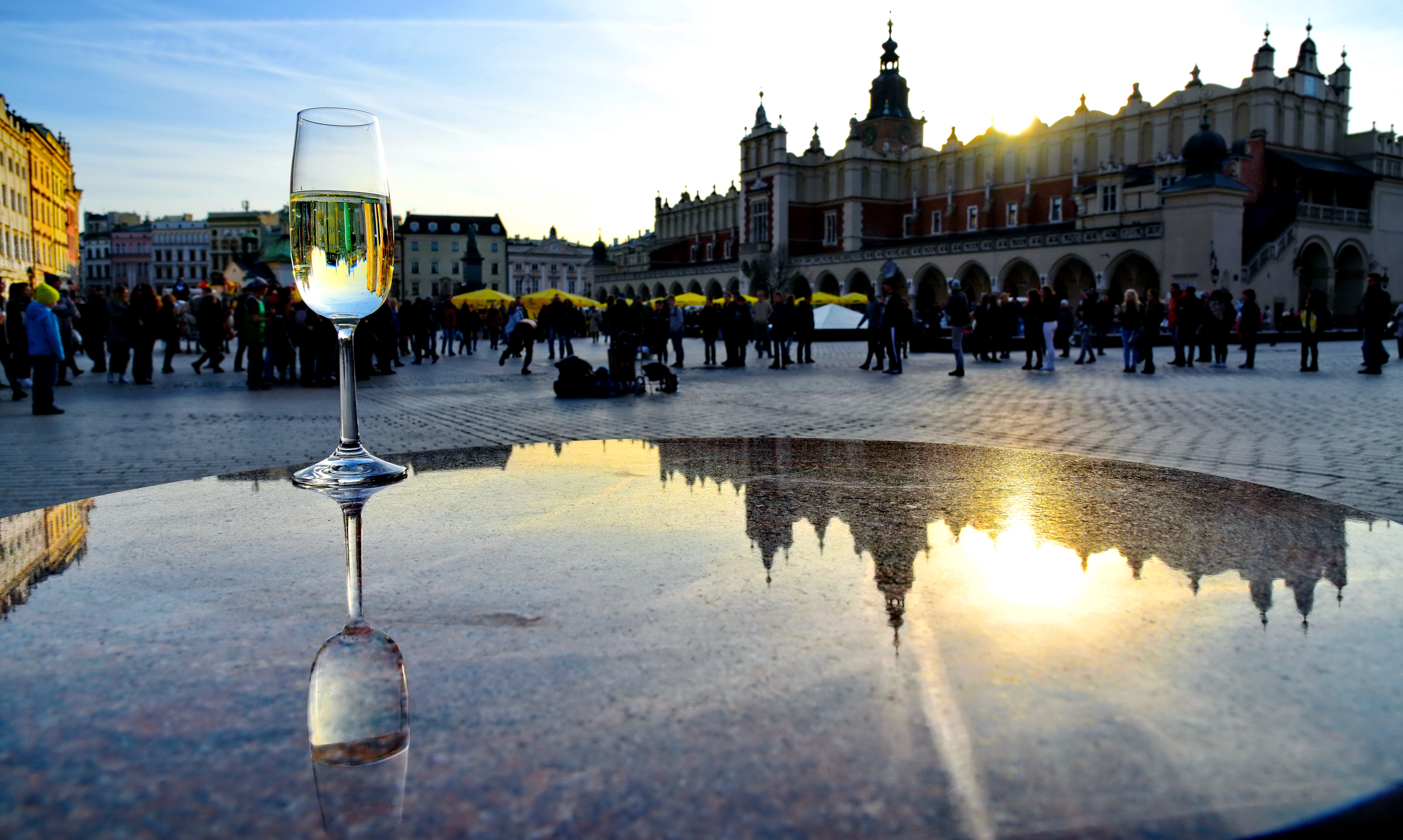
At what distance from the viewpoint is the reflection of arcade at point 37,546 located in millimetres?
1255

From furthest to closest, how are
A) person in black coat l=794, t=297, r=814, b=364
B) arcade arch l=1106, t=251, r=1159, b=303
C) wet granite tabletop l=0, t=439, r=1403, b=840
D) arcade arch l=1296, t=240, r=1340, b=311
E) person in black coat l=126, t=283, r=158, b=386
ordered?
arcade arch l=1296, t=240, r=1340, b=311
arcade arch l=1106, t=251, r=1159, b=303
person in black coat l=794, t=297, r=814, b=364
person in black coat l=126, t=283, r=158, b=386
wet granite tabletop l=0, t=439, r=1403, b=840

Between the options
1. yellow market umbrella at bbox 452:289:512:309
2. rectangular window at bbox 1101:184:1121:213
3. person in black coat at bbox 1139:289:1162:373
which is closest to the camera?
person in black coat at bbox 1139:289:1162:373

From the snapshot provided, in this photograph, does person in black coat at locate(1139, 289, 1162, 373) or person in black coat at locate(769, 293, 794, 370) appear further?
person in black coat at locate(769, 293, 794, 370)

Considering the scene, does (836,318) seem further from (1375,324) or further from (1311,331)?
(1375,324)

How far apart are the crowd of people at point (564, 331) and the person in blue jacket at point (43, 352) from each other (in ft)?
0.04

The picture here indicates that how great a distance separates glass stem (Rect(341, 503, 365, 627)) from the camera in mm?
1138

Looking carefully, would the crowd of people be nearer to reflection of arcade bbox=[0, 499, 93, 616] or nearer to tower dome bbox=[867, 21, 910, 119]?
reflection of arcade bbox=[0, 499, 93, 616]

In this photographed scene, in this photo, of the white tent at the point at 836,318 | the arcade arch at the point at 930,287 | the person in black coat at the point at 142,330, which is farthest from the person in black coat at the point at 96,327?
the arcade arch at the point at 930,287

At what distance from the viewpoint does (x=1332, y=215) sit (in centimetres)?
4284

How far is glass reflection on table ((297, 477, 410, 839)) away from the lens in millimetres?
696

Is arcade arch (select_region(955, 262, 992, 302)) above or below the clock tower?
below

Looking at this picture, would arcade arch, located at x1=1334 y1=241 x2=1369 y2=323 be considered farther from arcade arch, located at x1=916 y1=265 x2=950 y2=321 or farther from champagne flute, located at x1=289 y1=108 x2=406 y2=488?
champagne flute, located at x1=289 y1=108 x2=406 y2=488

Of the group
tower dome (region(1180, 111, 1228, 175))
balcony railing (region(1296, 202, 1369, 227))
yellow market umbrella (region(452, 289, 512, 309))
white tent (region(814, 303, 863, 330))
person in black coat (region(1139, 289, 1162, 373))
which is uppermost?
tower dome (region(1180, 111, 1228, 175))

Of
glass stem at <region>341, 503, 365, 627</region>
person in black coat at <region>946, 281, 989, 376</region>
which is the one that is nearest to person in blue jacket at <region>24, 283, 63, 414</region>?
glass stem at <region>341, 503, 365, 627</region>
